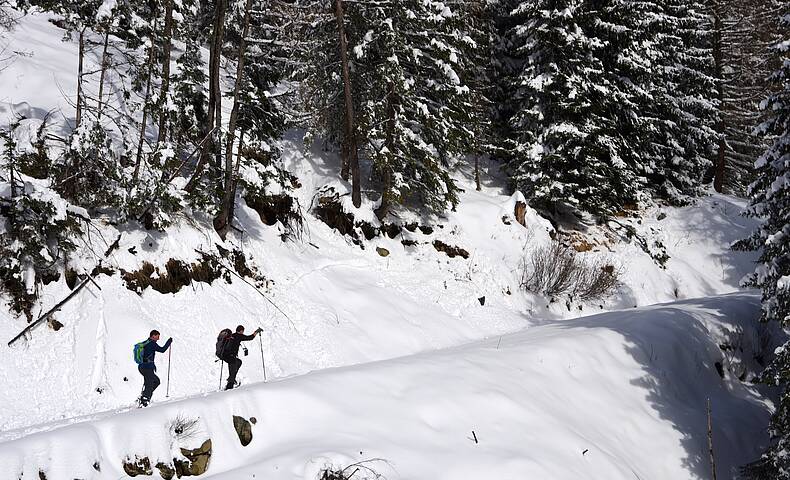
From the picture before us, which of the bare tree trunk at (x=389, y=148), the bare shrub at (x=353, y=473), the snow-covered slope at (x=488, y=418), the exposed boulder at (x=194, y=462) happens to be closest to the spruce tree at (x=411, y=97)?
the bare tree trunk at (x=389, y=148)

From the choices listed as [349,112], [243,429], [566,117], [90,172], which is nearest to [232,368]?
[243,429]

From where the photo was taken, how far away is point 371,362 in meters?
10.5

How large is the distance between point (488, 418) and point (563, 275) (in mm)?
11456

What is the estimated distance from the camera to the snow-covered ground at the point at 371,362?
6.78 m

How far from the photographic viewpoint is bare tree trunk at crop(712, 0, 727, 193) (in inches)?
1035

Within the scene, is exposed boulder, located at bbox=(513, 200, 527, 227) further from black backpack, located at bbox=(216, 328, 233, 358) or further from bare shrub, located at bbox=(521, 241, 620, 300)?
black backpack, located at bbox=(216, 328, 233, 358)

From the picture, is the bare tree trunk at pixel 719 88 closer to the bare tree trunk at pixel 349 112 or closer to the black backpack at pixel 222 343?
the bare tree trunk at pixel 349 112

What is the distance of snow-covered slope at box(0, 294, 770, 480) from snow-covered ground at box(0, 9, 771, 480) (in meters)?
0.03

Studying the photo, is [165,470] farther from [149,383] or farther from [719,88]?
[719,88]

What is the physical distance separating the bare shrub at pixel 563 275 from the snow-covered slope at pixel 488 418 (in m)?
4.45

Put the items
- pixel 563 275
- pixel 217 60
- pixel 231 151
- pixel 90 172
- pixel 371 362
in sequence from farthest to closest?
pixel 563 275
pixel 231 151
pixel 217 60
pixel 90 172
pixel 371 362

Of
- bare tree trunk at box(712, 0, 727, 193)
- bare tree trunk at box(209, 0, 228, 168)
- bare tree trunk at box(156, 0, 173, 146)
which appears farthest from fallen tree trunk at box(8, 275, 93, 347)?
bare tree trunk at box(712, 0, 727, 193)

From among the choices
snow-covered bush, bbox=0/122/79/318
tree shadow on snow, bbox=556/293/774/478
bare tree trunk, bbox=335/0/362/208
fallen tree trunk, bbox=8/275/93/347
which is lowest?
tree shadow on snow, bbox=556/293/774/478

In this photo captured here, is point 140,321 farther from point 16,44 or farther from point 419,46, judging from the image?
point 419,46
